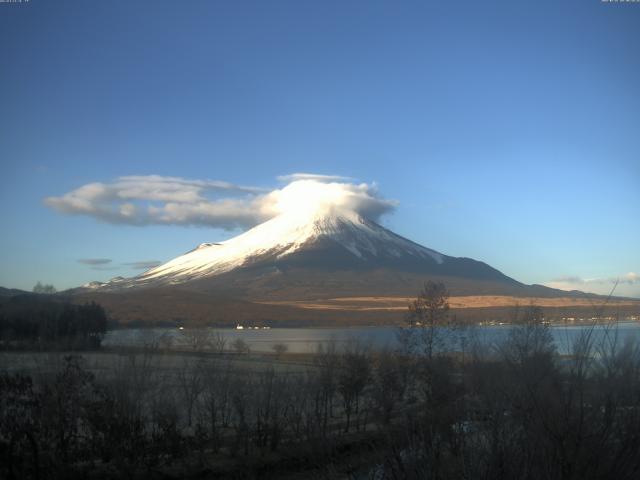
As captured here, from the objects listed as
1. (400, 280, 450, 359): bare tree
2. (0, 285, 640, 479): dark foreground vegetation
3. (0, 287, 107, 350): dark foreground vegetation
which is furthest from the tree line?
(400, 280, 450, 359): bare tree

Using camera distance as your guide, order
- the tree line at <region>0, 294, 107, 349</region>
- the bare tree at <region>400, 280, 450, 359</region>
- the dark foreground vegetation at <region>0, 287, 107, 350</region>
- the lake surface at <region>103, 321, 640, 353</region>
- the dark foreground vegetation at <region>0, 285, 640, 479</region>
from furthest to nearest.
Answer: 1. the tree line at <region>0, 294, 107, 349</region>
2. the dark foreground vegetation at <region>0, 287, 107, 350</region>
3. the bare tree at <region>400, 280, 450, 359</region>
4. the lake surface at <region>103, 321, 640, 353</region>
5. the dark foreground vegetation at <region>0, 285, 640, 479</region>

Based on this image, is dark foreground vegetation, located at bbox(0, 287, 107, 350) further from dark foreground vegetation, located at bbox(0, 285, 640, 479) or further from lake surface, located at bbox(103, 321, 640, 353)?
dark foreground vegetation, located at bbox(0, 285, 640, 479)

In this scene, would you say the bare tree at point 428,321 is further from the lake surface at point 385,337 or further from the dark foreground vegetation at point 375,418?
the lake surface at point 385,337

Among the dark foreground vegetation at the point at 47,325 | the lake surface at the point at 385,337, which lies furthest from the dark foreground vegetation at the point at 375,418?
the dark foreground vegetation at the point at 47,325

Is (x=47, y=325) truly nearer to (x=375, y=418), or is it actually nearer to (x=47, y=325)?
(x=47, y=325)

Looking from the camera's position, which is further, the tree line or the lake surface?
the tree line

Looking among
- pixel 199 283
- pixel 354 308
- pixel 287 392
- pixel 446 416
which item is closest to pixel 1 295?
pixel 287 392

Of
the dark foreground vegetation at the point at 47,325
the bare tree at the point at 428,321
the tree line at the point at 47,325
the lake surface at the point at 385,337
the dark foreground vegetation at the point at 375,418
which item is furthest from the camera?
the tree line at the point at 47,325

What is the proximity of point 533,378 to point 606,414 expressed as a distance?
155 cm

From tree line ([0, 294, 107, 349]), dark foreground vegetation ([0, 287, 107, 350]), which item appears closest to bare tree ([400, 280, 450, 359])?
dark foreground vegetation ([0, 287, 107, 350])

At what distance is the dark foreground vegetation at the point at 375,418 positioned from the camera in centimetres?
586

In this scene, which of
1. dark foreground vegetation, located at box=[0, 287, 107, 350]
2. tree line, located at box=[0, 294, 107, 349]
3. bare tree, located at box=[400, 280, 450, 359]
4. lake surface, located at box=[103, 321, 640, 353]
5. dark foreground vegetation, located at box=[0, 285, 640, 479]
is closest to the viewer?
dark foreground vegetation, located at box=[0, 285, 640, 479]

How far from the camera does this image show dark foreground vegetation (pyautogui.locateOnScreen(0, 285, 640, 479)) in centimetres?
586

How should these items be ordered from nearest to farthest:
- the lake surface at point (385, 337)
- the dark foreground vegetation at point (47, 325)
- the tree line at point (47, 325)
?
the lake surface at point (385, 337) → the dark foreground vegetation at point (47, 325) → the tree line at point (47, 325)
